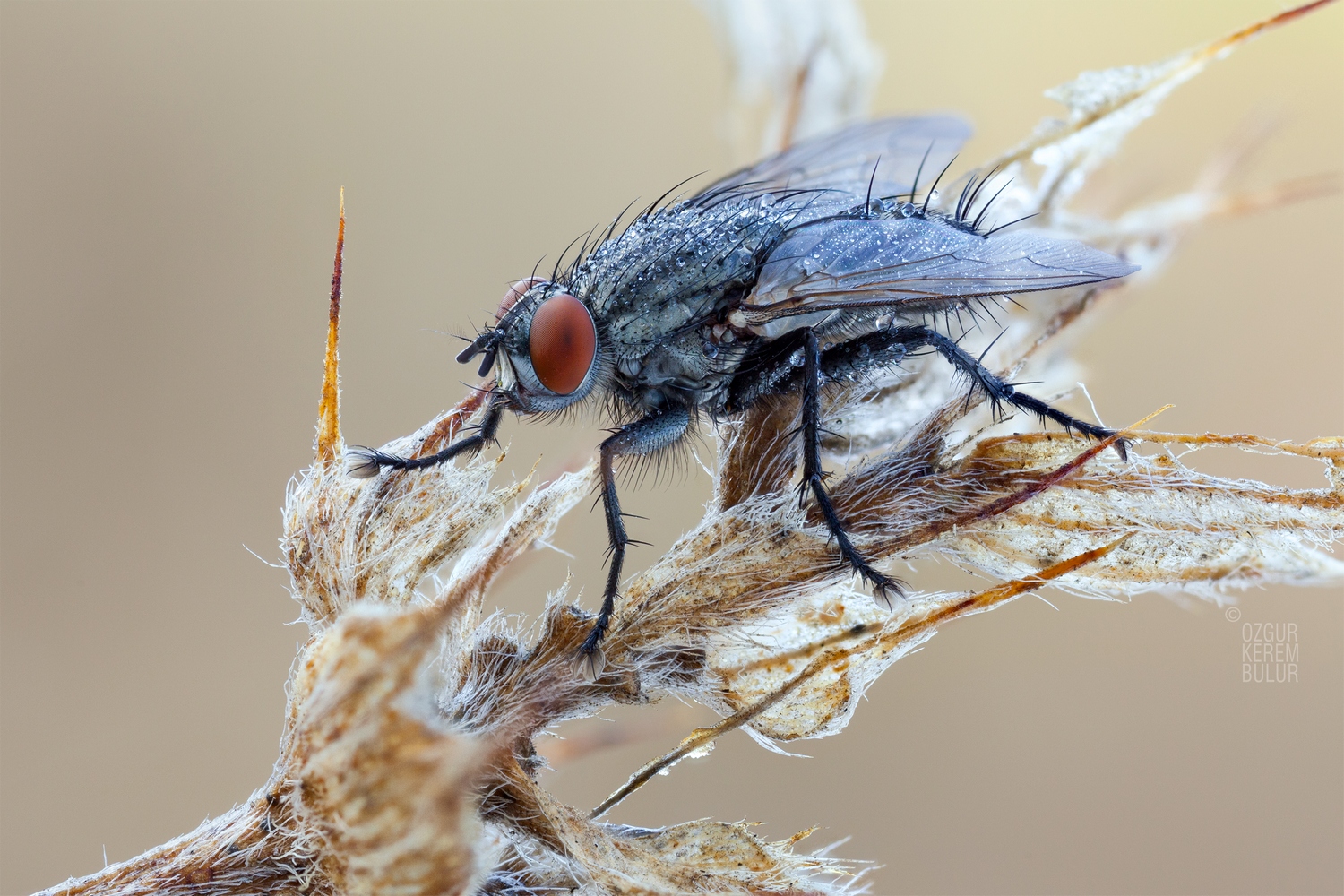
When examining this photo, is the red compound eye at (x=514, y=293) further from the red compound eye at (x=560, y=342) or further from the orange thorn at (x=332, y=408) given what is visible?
the orange thorn at (x=332, y=408)

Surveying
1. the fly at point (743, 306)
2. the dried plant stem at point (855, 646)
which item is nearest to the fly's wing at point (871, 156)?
the fly at point (743, 306)

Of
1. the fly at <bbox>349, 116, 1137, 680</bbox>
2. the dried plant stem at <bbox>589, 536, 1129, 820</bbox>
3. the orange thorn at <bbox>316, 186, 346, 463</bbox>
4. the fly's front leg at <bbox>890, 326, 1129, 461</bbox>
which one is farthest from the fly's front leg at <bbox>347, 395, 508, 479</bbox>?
the fly's front leg at <bbox>890, 326, 1129, 461</bbox>

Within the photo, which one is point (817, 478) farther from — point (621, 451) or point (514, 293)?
point (514, 293)

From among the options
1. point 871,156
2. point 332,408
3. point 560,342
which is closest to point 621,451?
point 560,342

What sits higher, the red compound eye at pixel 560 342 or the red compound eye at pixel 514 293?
the red compound eye at pixel 514 293

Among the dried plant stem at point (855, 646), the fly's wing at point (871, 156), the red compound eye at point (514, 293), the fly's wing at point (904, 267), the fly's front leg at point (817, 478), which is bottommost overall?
the dried plant stem at point (855, 646)

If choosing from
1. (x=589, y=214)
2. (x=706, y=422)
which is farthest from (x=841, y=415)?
(x=589, y=214)

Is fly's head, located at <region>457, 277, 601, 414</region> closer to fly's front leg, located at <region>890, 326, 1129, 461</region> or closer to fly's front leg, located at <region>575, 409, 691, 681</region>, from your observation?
fly's front leg, located at <region>575, 409, 691, 681</region>
